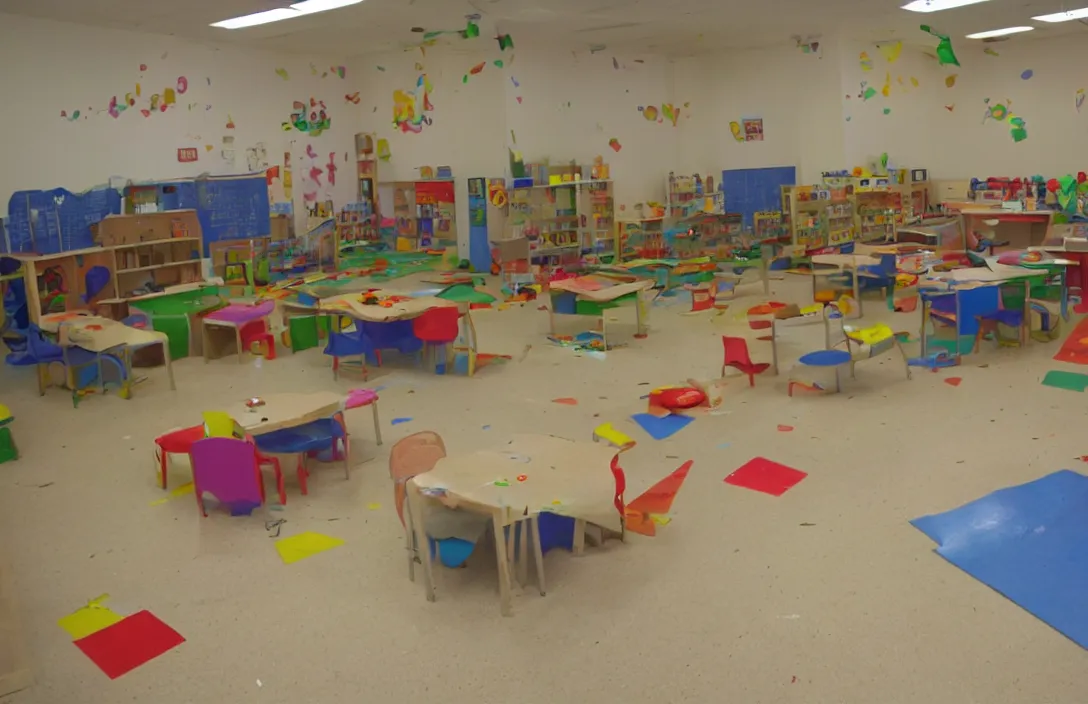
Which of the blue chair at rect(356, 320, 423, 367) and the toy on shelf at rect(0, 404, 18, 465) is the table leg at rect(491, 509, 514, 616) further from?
the blue chair at rect(356, 320, 423, 367)

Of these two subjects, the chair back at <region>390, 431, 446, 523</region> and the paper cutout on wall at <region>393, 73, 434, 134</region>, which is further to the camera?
the paper cutout on wall at <region>393, 73, 434, 134</region>

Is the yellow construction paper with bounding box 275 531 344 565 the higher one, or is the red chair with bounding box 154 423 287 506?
the red chair with bounding box 154 423 287 506

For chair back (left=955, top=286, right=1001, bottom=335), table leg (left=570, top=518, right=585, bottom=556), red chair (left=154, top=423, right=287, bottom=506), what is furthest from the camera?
chair back (left=955, top=286, right=1001, bottom=335)

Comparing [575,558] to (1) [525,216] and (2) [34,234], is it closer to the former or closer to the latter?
(2) [34,234]

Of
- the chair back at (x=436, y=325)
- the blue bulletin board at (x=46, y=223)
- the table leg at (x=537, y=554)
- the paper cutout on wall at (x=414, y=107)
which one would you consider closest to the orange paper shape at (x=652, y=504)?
the table leg at (x=537, y=554)

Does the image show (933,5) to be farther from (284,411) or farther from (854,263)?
(284,411)

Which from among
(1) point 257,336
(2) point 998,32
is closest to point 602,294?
(1) point 257,336

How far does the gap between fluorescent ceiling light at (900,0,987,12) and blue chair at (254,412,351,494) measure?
366 inches

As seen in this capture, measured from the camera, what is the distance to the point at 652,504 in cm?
463

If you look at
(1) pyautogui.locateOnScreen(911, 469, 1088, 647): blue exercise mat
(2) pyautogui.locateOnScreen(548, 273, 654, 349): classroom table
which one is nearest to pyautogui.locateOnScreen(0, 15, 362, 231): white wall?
(2) pyautogui.locateOnScreen(548, 273, 654, 349): classroom table

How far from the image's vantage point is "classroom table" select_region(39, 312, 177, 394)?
7035 millimetres

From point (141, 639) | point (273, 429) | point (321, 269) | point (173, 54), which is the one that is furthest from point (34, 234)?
point (141, 639)

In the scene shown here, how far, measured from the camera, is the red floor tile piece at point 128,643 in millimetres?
3432

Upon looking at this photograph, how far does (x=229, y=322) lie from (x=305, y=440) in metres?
3.53
